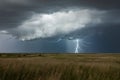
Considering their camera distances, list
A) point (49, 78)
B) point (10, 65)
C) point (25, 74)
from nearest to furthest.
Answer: point (49, 78) < point (25, 74) < point (10, 65)

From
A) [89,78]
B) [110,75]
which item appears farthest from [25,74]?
[110,75]

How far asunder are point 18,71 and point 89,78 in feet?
10.0

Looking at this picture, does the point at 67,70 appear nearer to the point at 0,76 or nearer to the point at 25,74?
the point at 25,74

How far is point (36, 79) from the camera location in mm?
10359

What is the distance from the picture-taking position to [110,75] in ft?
39.3

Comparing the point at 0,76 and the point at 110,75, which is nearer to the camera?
the point at 0,76

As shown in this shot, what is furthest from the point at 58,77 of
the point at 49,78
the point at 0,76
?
the point at 0,76

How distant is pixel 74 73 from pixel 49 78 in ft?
5.65

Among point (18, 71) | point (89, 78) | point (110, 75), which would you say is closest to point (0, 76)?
point (18, 71)

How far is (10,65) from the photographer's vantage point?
11.7m

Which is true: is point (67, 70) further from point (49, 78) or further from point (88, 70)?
point (49, 78)

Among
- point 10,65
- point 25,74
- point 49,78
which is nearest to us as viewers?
point 49,78

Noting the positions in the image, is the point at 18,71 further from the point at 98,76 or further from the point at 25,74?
the point at 98,76

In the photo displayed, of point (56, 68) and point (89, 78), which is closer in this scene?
point (89, 78)
